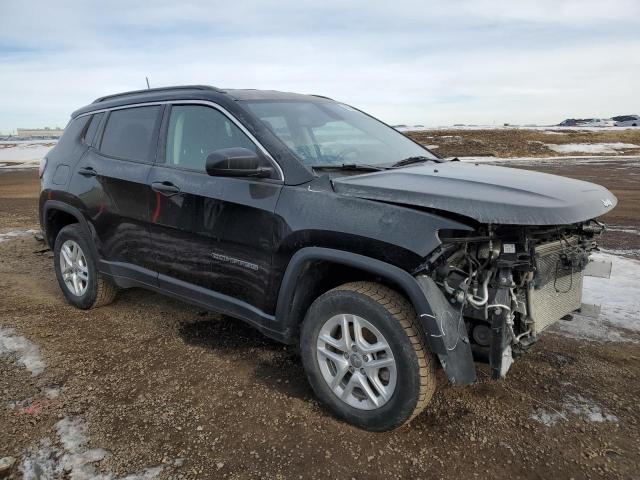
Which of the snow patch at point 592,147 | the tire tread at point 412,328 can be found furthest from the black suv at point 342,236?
the snow patch at point 592,147

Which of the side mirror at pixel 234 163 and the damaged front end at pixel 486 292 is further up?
the side mirror at pixel 234 163

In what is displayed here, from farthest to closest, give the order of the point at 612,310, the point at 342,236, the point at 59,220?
the point at 59,220 → the point at 612,310 → the point at 342,236

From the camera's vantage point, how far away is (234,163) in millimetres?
2947

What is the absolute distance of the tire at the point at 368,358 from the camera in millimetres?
2576

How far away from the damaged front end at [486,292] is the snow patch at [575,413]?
1.81ft

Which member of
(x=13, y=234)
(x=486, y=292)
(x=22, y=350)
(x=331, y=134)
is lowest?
(x=22, y=350)

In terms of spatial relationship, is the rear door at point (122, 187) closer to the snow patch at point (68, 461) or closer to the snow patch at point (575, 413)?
the snow patch at point (68, 461)

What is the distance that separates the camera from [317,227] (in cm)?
281

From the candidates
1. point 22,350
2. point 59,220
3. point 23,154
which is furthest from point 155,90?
point 23,154

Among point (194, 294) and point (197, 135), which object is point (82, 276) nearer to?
point (194, 294)

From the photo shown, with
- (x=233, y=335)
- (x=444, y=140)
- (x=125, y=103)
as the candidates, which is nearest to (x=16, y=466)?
(x=233, y=335)

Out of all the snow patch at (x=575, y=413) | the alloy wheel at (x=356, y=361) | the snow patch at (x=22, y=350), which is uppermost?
the alloy wheel at (x=356, y=361)

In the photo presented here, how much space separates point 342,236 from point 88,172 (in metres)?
2.72

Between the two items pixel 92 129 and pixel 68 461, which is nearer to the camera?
pixel 68 461
